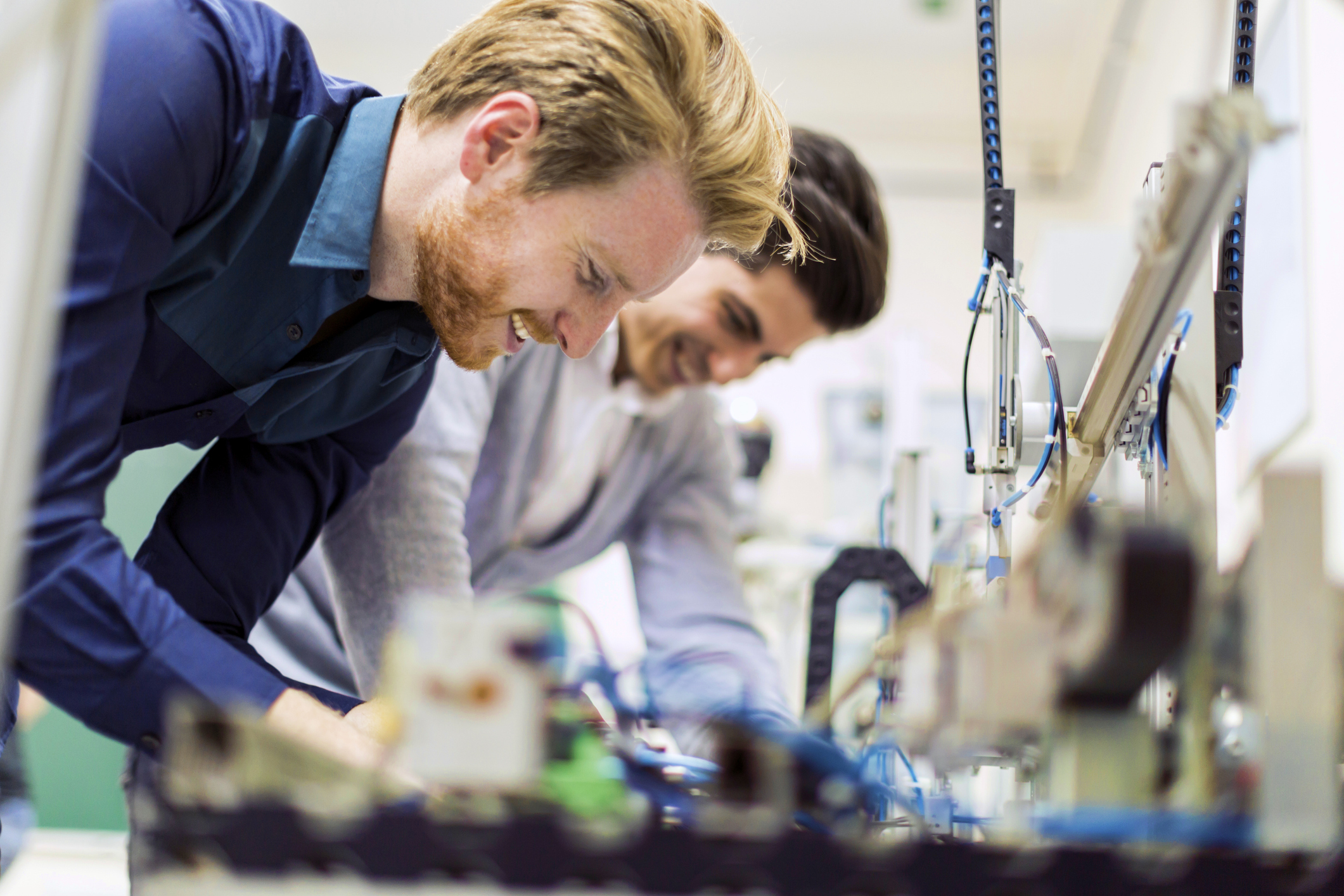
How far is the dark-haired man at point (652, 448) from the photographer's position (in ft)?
4.91

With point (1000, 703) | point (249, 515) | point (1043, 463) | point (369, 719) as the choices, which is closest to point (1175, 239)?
point (1000, 703)

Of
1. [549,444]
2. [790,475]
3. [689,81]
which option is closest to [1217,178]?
[689,81]

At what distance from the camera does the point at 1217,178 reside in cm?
46

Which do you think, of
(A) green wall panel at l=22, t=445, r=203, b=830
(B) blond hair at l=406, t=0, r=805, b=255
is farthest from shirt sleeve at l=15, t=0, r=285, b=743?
(A) green wall panel at l=22, t=445, r=203, b=830

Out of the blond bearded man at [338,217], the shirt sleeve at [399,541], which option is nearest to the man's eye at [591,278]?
the blond bearded man at [338,217]

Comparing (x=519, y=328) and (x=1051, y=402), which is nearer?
(x=1051, y=402)

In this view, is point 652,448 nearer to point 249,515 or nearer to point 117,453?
point 249,515

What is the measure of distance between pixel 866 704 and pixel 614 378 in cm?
63

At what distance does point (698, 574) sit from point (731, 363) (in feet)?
1.14

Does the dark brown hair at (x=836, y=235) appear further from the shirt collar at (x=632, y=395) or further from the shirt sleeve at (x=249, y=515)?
the shirt sleeve at (x=249, y=515)

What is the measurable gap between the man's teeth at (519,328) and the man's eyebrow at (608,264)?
0.10 metres

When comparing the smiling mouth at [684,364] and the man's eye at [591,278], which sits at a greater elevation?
the smiling mouth at [684,364]

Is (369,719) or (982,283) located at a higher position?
(982,283)

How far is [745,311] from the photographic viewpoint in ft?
5.20
